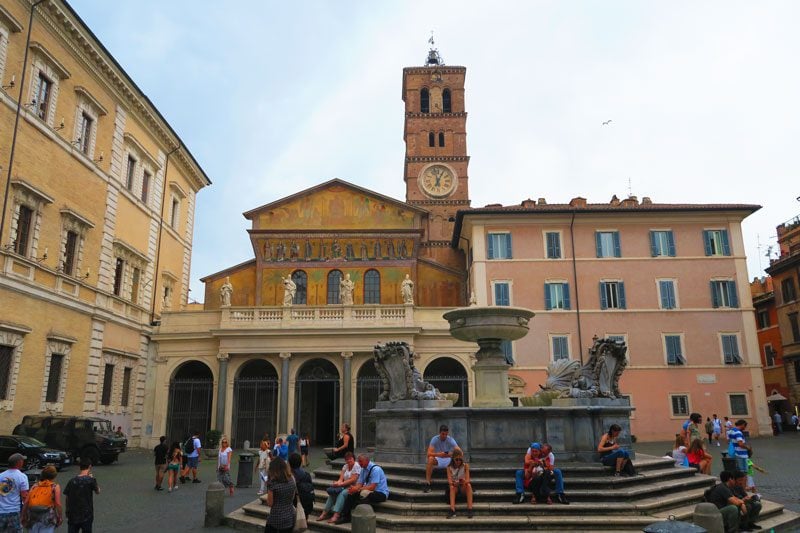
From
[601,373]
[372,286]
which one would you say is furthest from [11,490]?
[372,286]

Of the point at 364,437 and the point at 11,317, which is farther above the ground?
the point at 11,317

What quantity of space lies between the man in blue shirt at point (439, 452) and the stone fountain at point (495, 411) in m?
1.16

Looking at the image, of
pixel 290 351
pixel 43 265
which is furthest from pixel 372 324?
pixel 43 265

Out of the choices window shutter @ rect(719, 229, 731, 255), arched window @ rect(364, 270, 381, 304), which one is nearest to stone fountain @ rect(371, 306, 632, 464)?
arched window @ rect(364, 270, 381, 304)

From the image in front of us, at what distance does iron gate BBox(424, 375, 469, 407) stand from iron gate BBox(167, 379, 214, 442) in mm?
10495

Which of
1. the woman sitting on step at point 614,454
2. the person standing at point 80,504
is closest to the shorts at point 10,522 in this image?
the person standing at point 80,504

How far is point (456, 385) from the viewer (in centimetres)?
2989

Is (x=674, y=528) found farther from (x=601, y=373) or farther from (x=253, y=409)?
(x=253, y=409)

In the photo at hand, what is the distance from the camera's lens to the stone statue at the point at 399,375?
11.8 meters

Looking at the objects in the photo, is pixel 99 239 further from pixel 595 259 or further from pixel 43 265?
pixel 595 259

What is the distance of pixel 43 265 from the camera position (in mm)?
20453

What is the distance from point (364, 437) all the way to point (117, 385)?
1072cm

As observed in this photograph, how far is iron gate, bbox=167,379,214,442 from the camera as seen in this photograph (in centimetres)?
2814

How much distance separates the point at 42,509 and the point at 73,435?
1370 cm
